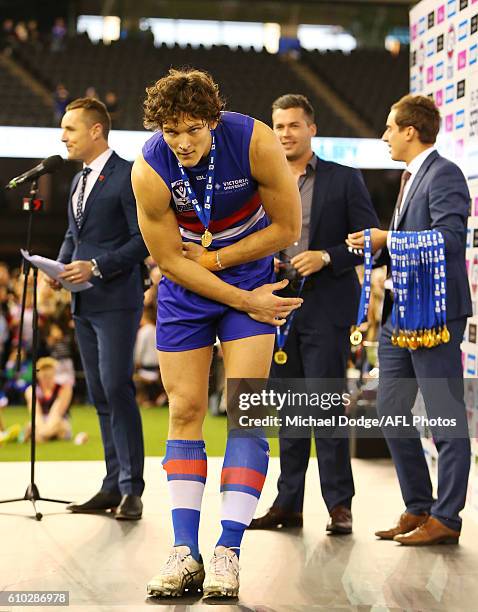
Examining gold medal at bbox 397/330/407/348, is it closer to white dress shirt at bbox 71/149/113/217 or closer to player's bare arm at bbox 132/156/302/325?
player's bare arm at bbox 132/156/302/325

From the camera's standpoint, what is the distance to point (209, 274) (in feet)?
9.91

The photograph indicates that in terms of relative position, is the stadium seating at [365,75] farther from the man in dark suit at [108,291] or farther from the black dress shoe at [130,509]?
the black dress shoe at [130,509]

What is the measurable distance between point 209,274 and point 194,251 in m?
0.10

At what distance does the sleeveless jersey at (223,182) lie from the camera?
2914 millimetres

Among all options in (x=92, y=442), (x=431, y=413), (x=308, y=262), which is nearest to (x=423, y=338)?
(x=431, y=413)

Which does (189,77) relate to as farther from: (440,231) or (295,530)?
(295,530)

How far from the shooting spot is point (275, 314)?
3023mm

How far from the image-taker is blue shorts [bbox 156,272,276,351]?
9.98 feet

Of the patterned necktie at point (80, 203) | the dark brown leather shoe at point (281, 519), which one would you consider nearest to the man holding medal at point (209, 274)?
the dark brown leather shoe at point (281, 519)

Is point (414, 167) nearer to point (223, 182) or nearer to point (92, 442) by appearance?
point (223, 182)

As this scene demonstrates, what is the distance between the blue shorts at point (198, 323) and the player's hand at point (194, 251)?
111 mm

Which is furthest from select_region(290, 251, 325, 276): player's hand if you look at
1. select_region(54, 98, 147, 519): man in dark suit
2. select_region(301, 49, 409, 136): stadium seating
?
select_region(301, 49, 409, 136): stadium seating

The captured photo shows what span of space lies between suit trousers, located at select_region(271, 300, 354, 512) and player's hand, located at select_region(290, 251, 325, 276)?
162mm

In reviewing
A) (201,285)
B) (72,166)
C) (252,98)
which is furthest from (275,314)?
(252,98)
